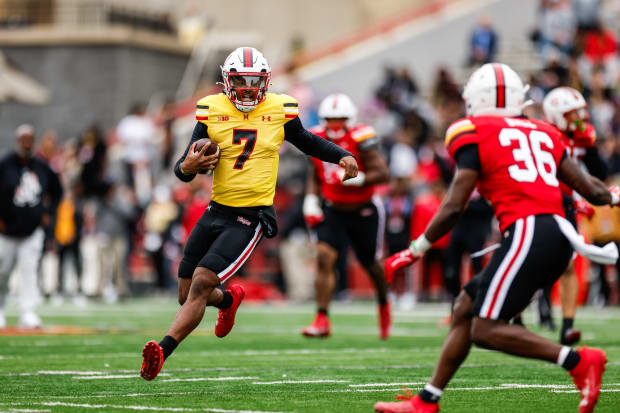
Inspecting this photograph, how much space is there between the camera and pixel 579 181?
248 inches

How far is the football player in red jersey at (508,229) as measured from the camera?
19.3ft

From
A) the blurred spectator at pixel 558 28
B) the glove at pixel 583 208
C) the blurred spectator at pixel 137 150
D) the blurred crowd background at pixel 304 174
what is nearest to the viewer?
the glove at pixel 583 208

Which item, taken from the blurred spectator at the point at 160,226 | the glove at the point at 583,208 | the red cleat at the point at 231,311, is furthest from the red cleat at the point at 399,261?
the blurred spectator at the point at 160,226

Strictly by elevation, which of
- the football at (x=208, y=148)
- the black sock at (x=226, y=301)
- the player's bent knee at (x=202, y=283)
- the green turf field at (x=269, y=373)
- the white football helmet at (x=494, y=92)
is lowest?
the green turf field at (x=269, y=373)

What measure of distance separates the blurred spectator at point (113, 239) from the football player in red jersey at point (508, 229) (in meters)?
15.3

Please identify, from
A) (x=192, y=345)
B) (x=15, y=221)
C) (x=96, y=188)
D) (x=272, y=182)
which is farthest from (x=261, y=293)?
(x=272, y=182)

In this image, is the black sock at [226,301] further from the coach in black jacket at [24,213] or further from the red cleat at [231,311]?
the coach in black jacket at [24,213]

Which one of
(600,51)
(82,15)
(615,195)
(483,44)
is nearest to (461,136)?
(615,195)

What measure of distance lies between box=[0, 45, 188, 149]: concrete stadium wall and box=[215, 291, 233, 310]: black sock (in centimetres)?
2226

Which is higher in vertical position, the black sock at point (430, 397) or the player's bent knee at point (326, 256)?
the player's bent knee at point (326, 256)

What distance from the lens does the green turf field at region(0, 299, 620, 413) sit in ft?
21.6

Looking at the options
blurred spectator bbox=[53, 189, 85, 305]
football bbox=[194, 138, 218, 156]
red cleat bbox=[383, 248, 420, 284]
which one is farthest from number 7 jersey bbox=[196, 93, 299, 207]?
blurred spectator bbox=[53, 189, 85, 305]

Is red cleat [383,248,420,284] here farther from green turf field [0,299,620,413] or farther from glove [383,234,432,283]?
green turf field [0,299,620,413]

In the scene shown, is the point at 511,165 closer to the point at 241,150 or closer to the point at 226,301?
the point at 241,150
